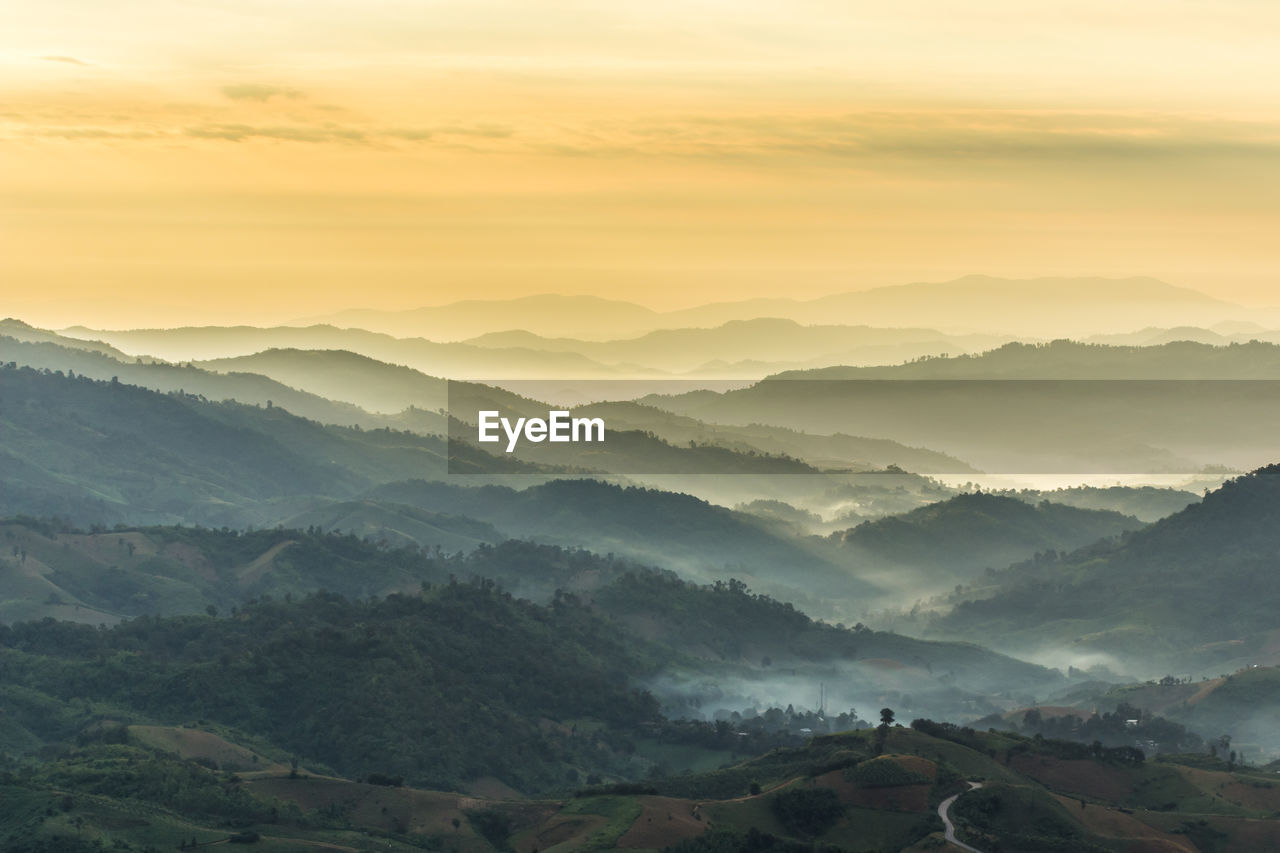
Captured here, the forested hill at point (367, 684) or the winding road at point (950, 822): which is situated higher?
the winding road at point (950, 822)

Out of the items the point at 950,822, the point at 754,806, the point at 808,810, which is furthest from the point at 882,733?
the point at 950,822

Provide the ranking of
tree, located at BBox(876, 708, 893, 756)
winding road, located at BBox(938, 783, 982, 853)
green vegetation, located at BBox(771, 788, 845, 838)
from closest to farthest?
winding road, located at BBox(938, 783, 982, 853), green vegetation, located at BBox(771, 788, 845, 838), tree, located at BBox(876, 708, 893, 756)

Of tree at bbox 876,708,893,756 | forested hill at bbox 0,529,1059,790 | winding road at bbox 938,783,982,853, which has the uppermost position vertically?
tree at bbox 876,708,893,756

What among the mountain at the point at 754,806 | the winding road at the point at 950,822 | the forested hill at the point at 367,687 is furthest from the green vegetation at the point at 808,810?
the forested hill at the point at 367,687

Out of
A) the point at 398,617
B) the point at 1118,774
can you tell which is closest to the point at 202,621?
the point at 398,617

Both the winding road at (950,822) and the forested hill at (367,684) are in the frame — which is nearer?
the winding road at (950,822)

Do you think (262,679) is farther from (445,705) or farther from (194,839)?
(194,839)

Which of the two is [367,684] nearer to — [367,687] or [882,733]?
[367,687]

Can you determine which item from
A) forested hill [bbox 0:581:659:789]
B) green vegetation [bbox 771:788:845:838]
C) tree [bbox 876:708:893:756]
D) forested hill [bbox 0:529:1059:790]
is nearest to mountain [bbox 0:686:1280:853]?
green vegetation [bbox 771:788:845:838]

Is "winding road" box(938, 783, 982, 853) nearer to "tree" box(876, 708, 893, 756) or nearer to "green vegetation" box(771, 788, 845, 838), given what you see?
"green vegetation" box(771, 788, 845, 838)

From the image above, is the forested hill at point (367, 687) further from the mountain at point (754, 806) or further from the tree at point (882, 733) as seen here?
the tree at point (882, 733)
